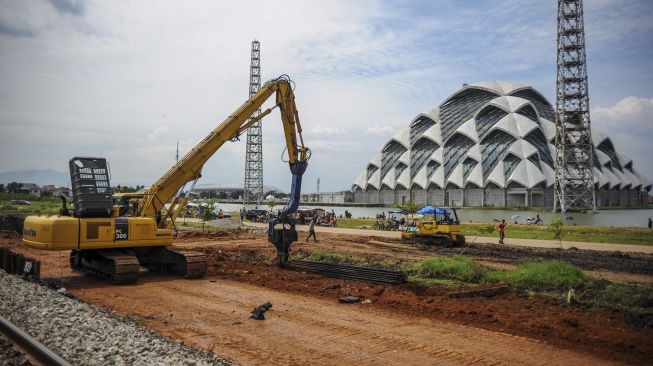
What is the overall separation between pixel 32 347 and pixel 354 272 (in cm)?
947

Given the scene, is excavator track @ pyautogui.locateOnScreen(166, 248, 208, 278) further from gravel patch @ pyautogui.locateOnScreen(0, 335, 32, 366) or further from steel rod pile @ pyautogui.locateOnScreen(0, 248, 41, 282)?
gravel patch @ pyautogui.locateOnScreen(0, 335, 32, 366)

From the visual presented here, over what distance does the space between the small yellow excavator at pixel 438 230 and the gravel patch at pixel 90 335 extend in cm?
2117

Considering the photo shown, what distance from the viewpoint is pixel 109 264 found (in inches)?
561

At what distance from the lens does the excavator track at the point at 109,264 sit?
13.6m

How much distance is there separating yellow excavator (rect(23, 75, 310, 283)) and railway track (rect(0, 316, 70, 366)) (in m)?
5.30

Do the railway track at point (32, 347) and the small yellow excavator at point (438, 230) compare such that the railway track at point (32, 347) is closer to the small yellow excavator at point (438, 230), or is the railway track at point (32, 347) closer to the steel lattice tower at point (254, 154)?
the small yellow excavator at point (438, 230)

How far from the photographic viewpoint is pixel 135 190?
1681 centimetres

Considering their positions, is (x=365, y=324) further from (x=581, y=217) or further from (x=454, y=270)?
(x=581, y=217)

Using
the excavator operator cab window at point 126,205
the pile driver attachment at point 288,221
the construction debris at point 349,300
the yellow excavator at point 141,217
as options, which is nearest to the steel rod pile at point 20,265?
the yellow excavator at point 141,217

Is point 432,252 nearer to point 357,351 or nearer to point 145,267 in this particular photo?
point 145,267

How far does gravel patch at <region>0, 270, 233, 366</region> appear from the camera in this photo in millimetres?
7164

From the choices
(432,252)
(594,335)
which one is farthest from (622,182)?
(594,335)

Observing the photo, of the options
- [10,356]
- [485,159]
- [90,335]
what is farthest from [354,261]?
[485,159]

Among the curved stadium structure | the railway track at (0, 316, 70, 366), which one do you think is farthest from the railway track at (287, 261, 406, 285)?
the curved stadium structure
